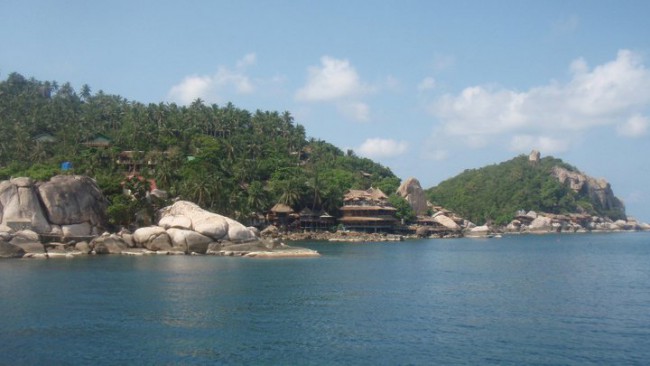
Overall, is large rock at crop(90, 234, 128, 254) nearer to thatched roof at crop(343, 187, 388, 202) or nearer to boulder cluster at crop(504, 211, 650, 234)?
thatched roof at crop(343, 187, 388, 202)

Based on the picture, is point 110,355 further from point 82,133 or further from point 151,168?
point 82,133

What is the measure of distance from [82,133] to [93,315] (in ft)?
251

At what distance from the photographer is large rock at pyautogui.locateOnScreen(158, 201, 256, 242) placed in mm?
70562

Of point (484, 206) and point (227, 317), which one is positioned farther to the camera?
point (484, 206)

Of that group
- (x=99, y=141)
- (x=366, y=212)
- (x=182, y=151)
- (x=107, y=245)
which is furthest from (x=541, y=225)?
(x=107, y=245)

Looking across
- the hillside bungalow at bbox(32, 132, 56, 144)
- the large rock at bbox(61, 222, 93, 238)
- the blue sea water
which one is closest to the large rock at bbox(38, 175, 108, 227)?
the large rock at bbox(61, 222, 93, 238)

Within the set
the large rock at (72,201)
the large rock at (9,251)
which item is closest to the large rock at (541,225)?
the large rock at (72,201)

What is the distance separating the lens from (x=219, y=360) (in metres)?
24.9

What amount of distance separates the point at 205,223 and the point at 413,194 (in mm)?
75781

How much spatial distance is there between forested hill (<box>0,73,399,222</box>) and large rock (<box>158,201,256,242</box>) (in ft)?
25.6

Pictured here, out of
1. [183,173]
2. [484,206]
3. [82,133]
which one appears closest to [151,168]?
[183,173]

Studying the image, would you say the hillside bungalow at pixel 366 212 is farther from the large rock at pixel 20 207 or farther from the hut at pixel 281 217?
the large rock at pixel 20 207

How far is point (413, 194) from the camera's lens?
454 feet

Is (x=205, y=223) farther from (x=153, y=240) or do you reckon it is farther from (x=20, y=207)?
(x=20, y=207)
